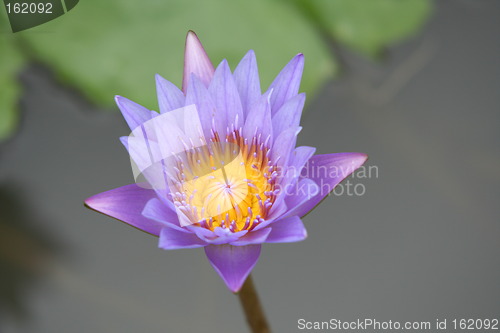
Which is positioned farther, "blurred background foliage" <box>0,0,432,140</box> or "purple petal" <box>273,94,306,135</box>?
"blurred background foliage" <box>0,0,432,140</box>

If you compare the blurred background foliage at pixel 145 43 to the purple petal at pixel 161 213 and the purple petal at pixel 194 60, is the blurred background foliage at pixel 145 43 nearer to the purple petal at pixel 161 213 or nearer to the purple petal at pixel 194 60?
the purple petal at pixel 194 60

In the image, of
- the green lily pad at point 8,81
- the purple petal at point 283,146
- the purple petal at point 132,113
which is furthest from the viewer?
the green lily pad at point 8,81

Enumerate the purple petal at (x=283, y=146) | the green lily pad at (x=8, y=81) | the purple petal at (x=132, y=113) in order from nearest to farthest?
the purple petal at (x=283, y=146) → the purple petal at (x=132, y=113) → the green lily pad at (x=8, y=81)

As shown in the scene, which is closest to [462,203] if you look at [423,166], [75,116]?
[423,166]

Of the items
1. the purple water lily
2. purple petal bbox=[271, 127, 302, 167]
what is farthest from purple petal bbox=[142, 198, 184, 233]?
purple petal bbox=[271, 127, 302, 167]

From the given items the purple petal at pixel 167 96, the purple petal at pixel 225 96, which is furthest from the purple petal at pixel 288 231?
the purple petal at pixel 167 96

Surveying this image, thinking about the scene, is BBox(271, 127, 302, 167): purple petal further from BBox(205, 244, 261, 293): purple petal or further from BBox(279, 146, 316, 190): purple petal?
BBox(205, 244, 261, 293): purple petal

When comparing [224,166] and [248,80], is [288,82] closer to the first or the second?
[248,80]
